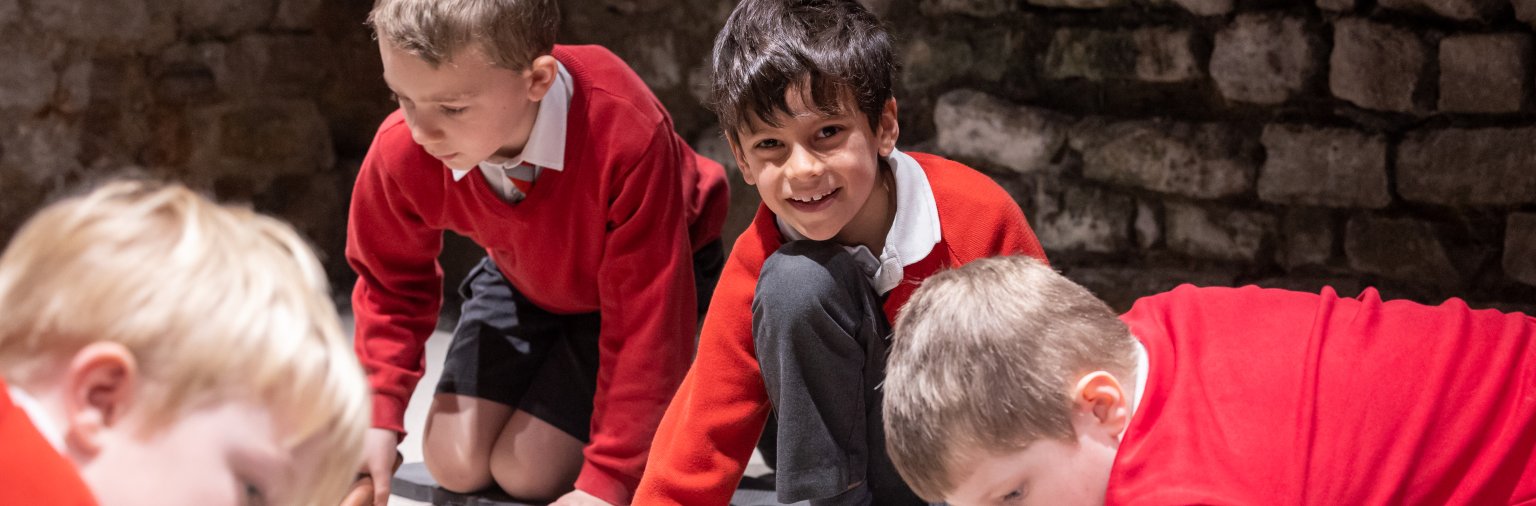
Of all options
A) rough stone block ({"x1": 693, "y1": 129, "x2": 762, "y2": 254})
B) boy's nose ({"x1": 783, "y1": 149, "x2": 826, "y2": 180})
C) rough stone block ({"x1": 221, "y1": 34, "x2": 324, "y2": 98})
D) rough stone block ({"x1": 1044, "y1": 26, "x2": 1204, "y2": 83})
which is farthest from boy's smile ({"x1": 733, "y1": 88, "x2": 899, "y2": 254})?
rough stone block ({"x1": 221, "y1": 34, "x2": 324, "y2": 98})

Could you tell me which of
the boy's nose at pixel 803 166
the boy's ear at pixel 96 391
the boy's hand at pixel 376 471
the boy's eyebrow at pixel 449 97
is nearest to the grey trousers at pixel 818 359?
the boy's nose at pixel 803 166

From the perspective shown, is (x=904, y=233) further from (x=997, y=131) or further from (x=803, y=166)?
(x=997, y=131)

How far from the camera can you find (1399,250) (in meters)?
2.19

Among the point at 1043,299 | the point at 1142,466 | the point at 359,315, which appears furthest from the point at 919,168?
the point at 359,315

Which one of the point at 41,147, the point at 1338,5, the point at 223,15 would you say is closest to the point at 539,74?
the point at 1338,5

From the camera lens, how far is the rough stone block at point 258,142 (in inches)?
113

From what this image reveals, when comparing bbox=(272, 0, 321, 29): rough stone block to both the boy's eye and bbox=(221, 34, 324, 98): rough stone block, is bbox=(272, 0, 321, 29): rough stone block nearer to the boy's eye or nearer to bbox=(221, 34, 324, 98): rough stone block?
bbox=(221, 34, 324, 98): rough stone block

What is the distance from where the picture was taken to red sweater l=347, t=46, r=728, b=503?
6.00 ft

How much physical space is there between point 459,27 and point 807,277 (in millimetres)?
554

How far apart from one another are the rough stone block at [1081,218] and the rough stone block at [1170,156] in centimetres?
4

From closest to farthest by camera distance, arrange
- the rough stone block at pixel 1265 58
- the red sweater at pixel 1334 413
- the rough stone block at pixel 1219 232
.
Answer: the red sweater at pixel 1334 413 → the rough stone block at pixel 1265 58 → the rough stone block at pixel 1219 232

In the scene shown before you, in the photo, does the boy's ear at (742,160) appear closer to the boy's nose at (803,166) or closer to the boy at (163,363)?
the boy's nose at (803,166)

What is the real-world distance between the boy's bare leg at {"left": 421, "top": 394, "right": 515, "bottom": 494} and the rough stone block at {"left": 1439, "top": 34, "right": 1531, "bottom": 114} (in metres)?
1.44

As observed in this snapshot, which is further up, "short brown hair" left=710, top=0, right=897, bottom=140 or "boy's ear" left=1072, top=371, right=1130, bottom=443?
"short brown hair" left=710, top=0, right=897, bottom=140
